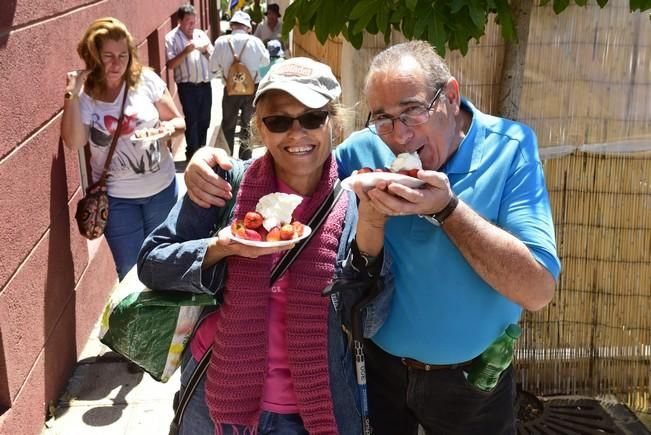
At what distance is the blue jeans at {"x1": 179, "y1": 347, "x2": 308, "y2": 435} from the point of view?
7.84 ft

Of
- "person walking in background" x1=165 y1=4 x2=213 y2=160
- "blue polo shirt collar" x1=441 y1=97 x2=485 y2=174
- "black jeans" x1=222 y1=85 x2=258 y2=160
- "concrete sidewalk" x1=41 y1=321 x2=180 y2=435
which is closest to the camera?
"blue polo shirt collar" x1=441 y1=97 x2=485 y2=174

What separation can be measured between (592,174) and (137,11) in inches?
230

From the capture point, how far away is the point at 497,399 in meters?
2.72

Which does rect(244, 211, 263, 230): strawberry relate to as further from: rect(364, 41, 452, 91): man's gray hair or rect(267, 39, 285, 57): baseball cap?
rect(267, 39, 285, 57): baseball cap

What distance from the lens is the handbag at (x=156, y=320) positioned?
234cm

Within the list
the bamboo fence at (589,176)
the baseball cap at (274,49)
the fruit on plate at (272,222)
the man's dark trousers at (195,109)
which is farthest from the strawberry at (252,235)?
the baseball cap at (274,49)

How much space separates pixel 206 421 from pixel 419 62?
1398 millimetres

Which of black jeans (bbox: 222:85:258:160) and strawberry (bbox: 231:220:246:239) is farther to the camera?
black jeans (bbox: 222:85:258:160)

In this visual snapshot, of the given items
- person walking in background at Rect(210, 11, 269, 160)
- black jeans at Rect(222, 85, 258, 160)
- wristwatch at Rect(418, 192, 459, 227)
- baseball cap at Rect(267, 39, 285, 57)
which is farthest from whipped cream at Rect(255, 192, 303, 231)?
baseball cap at Rect(267, 39, 285, 57)

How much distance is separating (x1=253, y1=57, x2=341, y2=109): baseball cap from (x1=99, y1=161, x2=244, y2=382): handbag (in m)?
0.34

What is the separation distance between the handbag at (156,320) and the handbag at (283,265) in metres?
0.09

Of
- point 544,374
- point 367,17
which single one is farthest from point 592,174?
point 367,17

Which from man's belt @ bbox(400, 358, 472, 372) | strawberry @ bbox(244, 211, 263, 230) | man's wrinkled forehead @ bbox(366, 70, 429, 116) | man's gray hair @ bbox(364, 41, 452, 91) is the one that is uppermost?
man's gray hair @ bbox(364, 41, 452, 91)

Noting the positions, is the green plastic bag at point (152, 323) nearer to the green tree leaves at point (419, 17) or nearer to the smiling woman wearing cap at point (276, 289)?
the smiling woman wearing cap at point (276, 289)
